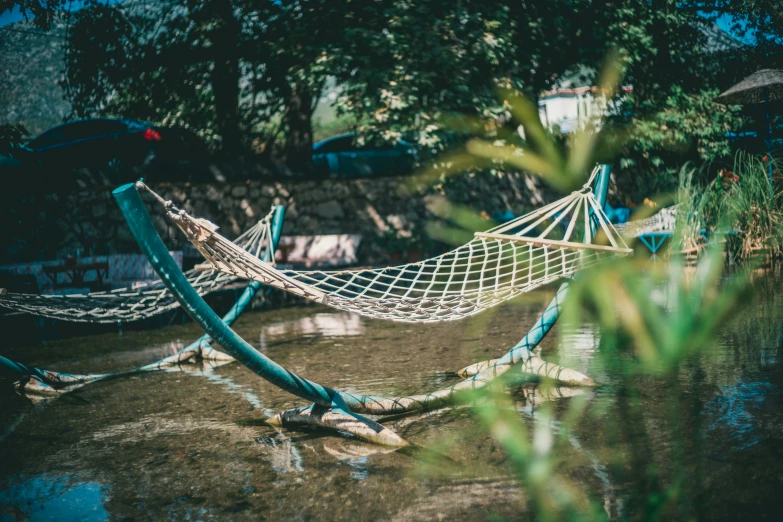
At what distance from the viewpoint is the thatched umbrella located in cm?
884

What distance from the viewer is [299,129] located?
1077 cm

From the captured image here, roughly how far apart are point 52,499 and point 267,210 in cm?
787

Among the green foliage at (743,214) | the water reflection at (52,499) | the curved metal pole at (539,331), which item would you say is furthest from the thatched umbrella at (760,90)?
the water reflection at (52,499)

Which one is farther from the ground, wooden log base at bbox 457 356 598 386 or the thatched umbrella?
the thatched umbrella

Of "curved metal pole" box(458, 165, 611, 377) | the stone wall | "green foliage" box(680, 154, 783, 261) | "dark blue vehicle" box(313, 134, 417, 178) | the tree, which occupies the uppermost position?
the tree

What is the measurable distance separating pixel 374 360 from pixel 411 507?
2.47 meters

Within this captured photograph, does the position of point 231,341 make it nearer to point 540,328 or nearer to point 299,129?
point 540,328

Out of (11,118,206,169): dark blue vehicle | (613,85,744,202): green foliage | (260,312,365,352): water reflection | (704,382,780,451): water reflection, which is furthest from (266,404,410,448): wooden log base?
(613,85,744,202): green foliage

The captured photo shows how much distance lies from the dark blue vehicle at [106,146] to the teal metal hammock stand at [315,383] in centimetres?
772

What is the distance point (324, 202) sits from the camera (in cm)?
1071

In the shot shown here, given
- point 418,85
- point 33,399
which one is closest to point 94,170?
point 418,85

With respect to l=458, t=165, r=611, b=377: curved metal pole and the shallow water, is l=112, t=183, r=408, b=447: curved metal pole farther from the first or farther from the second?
l=458, t=165, r=611, b=377: curved metal pole

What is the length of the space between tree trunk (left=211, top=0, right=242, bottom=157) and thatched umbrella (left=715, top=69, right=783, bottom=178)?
6995 millimetres

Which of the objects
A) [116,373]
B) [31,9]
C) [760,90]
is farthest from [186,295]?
[760,90]
